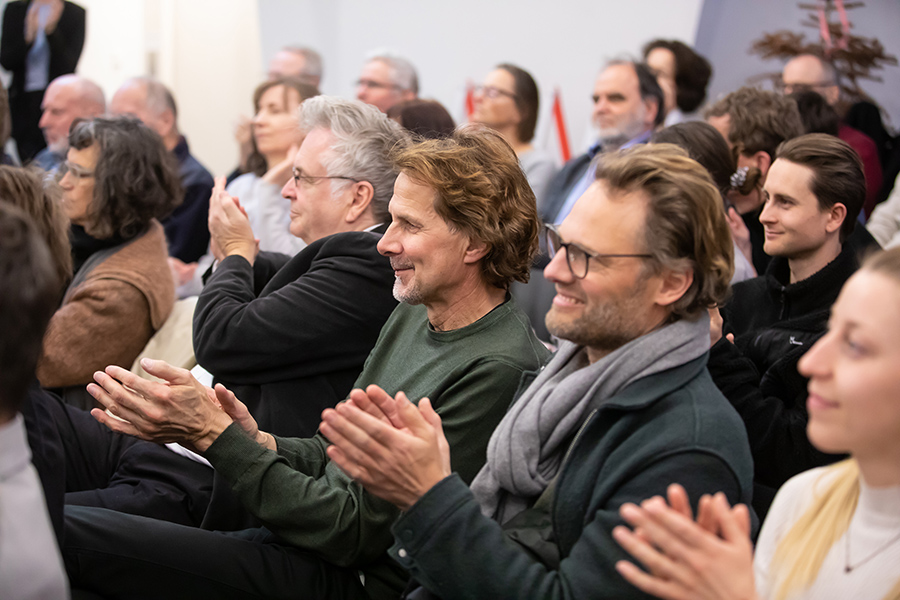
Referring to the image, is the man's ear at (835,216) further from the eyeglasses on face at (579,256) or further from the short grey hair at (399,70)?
the short grey hair at (399,70)

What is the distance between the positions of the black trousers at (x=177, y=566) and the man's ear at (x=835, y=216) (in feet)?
4.80

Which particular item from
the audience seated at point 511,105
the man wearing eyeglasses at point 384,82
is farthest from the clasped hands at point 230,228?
the man wearing eyeglasses at point 384,82

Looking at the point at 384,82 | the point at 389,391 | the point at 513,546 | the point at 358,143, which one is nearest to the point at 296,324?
the point at 389,391

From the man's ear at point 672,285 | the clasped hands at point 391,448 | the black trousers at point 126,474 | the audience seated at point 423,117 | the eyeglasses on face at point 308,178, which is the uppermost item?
the audience seated at point 423,117

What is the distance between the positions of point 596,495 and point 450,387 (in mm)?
458

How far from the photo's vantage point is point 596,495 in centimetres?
135

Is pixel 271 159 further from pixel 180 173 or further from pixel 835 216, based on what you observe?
pixel 835 216

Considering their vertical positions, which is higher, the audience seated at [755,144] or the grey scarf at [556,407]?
the audience seated at [755,144]

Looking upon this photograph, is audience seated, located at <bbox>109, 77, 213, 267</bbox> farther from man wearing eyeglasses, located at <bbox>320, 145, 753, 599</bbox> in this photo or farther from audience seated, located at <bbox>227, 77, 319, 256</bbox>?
man wearing eyeglasses, located at <bbox>320, 145, 753, 599</bbox>

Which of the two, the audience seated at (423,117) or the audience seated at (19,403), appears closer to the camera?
the audience seated at (19,403)

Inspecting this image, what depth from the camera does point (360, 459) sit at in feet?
4.62

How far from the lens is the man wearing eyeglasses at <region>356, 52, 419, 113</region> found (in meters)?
4.75

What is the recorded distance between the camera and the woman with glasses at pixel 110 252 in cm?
257

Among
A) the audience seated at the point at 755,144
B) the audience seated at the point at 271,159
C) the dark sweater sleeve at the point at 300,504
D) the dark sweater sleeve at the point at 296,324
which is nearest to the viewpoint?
the dark sweater sleeve at the point at 300,504
